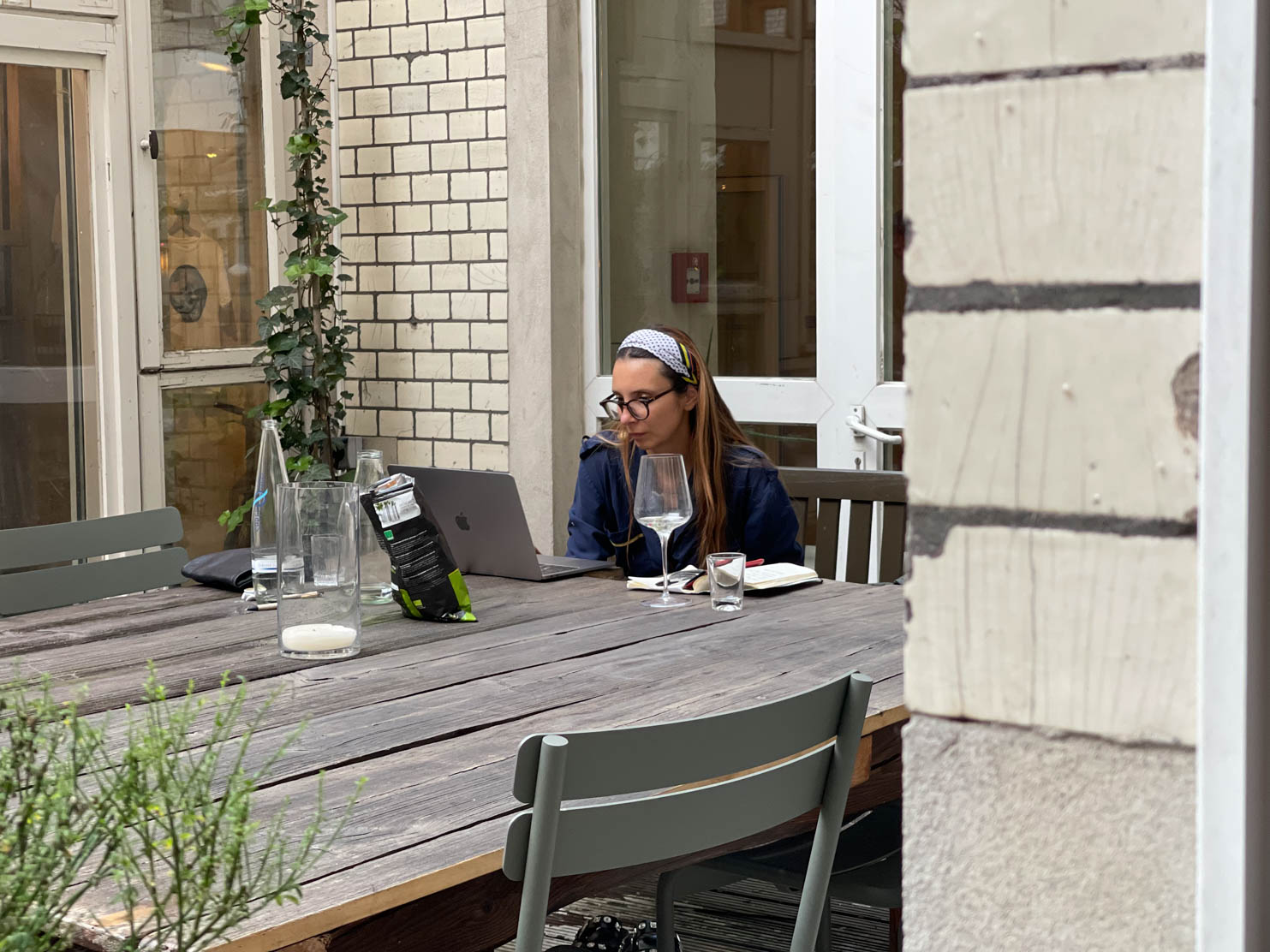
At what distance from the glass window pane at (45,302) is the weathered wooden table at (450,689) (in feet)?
6.36

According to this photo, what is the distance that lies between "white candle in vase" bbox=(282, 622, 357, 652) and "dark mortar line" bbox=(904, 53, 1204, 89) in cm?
181

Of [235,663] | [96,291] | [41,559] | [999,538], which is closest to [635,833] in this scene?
[999,538]

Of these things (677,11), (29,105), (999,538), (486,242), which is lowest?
(999,538)

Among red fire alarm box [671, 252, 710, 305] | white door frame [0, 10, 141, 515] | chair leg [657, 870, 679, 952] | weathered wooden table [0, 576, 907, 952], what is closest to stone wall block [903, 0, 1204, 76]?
weathered wooden table [0, 576, 907, 952]

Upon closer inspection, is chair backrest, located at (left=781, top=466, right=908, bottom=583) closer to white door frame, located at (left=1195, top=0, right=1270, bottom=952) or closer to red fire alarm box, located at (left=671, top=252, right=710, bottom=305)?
red fire alarm box, located at (left=671, top=252, right=710, bottom=305)

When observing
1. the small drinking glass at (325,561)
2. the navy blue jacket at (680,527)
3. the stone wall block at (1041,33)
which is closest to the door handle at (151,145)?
the navy blue jacket at (680,527)

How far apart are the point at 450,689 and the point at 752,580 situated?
0.92 m

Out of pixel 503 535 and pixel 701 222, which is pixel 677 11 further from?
pixel 503 535

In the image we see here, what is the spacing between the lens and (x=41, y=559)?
289cm

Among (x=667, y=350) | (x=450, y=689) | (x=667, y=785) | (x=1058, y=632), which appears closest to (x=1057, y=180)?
(x=1058, y=632)

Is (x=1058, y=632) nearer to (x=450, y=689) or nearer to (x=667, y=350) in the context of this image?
(x=450, y=689)

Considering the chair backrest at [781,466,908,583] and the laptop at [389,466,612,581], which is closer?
the laptop at [389,466,612,581]

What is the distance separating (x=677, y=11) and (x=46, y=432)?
2333 mm

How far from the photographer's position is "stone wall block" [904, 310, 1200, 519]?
55cm
